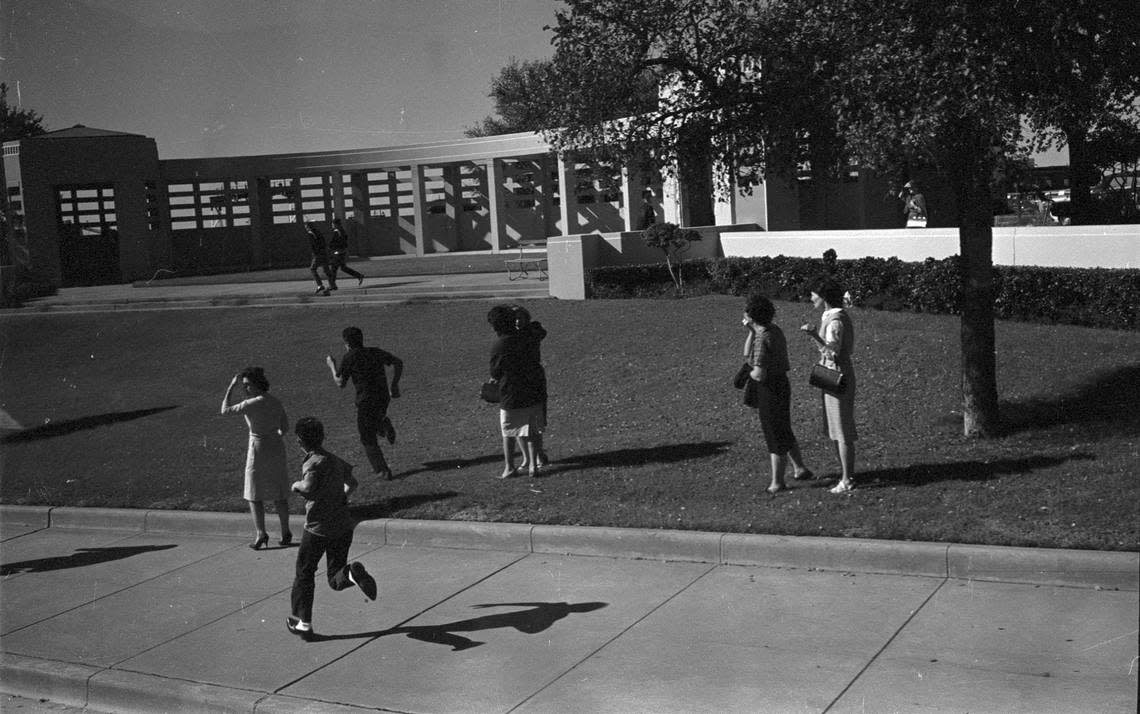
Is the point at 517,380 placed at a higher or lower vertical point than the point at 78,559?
higher

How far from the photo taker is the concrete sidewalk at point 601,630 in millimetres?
6078

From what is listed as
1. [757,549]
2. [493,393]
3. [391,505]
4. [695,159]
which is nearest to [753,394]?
[757,549]

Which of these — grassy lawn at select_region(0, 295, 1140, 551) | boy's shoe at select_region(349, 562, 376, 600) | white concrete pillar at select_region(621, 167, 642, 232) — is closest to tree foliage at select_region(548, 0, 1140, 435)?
grassy lawn at select_region(0, 295, 1140, 551)

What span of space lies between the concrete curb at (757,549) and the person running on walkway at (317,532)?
2.03 metres

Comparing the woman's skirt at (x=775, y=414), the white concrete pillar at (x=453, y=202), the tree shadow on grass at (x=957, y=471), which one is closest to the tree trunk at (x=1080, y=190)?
the tree shadow on grass at (x=957, y=471)

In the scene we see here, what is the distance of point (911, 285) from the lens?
1565 centimetres

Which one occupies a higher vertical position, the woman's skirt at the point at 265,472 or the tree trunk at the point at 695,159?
→ the tree trunk at the point at 695,159

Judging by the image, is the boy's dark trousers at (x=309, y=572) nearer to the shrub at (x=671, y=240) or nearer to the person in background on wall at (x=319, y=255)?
the shrub at (x=671, y=240)

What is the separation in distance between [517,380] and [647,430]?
86.9 inches

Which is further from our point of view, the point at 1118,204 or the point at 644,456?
the point at 1118,204

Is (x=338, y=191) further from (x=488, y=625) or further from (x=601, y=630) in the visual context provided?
(x=601, y=630)

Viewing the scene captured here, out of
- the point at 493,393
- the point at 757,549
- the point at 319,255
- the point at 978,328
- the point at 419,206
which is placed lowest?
the point at 757,549

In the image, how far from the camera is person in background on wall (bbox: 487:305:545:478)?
1081 cm

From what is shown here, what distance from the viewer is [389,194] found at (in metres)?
40.5
